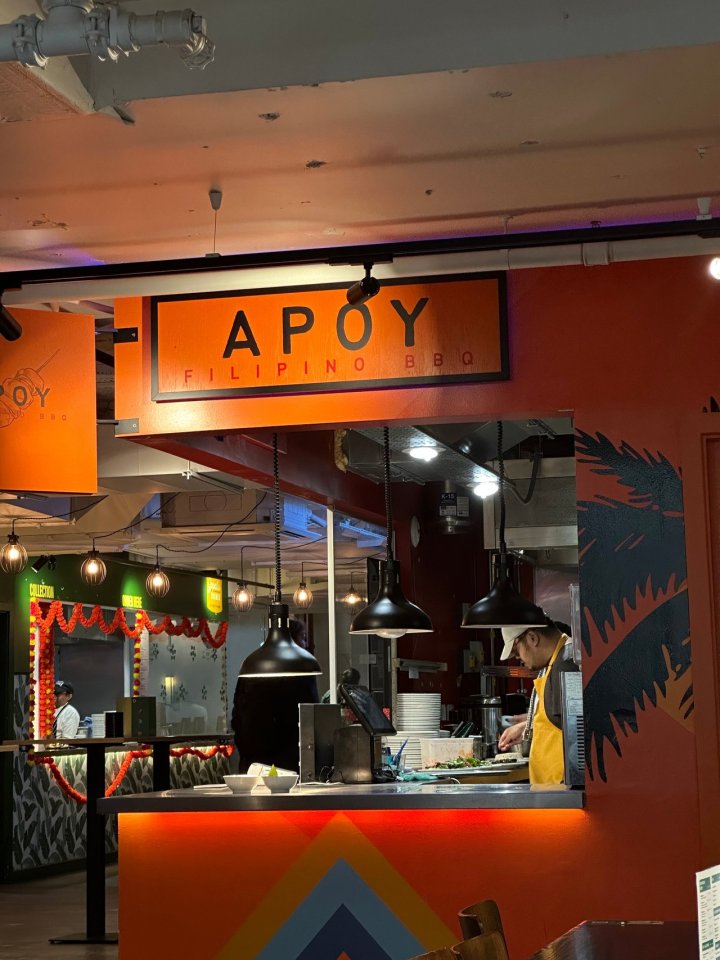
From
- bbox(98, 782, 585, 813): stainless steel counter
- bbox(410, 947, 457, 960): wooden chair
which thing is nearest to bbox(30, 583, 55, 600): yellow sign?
bbox(98, 782, 585, 813): stainless steel counter

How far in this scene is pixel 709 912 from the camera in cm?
256

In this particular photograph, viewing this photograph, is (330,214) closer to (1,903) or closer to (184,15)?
(184,15)

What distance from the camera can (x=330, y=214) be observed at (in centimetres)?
489

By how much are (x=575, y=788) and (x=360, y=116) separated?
9.71 feet

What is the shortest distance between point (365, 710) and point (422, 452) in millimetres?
2231

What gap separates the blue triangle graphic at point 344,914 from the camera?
575cm

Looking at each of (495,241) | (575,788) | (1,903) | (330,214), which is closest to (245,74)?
(330,214)

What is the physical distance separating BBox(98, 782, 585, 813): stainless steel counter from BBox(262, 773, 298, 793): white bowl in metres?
0.04

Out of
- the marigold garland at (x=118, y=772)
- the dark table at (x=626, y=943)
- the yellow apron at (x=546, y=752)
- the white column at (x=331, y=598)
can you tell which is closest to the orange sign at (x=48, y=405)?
the yellow apron at (x=546, y=752)

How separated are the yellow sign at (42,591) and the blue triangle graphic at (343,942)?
28.6 feet

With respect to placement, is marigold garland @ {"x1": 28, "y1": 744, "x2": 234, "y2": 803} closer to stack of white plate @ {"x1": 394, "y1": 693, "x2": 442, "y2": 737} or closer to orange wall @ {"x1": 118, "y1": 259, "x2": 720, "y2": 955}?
stack of white plate @ {"x1": 394, "y1": 693, "x2": 442, "y2": 737}

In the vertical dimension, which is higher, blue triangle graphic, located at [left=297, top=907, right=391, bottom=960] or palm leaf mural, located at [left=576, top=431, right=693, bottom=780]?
palm leaf mural, located at [left=576, top=431, right=693, bottom=780]

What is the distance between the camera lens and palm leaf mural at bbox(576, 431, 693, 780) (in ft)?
18.1

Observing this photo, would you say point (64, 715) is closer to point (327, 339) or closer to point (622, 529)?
point (327, 339)
